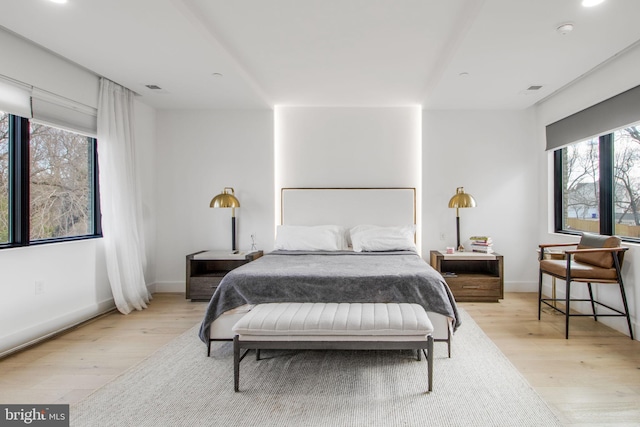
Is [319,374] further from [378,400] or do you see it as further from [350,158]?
[350,158]

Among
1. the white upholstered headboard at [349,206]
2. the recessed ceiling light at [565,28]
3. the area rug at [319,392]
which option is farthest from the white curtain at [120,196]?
the recessed ceiling light at [565,28]

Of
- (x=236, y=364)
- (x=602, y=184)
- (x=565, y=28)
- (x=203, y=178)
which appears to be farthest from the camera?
(x=203, y=178)

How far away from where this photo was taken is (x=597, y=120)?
3227mm

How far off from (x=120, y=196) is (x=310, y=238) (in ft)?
6.84

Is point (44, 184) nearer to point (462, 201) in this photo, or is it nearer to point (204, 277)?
point (204, 277)

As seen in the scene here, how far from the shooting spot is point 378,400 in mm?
1956

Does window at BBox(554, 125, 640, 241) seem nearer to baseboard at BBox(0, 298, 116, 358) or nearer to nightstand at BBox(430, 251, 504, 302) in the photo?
nightstand at BBox(430, 251, 504, 302)

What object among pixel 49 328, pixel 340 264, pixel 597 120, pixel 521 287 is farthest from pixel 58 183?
pixel 521 287

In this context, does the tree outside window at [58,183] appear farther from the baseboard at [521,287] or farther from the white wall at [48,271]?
the baseboard at [521,287]

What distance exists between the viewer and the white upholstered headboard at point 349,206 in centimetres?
444

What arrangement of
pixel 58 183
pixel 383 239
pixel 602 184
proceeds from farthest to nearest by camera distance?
pixel 383 239 < pixel 602 184 < pixel 58 183

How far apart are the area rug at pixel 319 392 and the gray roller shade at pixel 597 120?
7.34 feet

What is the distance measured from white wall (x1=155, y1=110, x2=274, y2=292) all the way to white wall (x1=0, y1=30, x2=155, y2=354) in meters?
1.02

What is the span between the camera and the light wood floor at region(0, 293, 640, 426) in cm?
198
